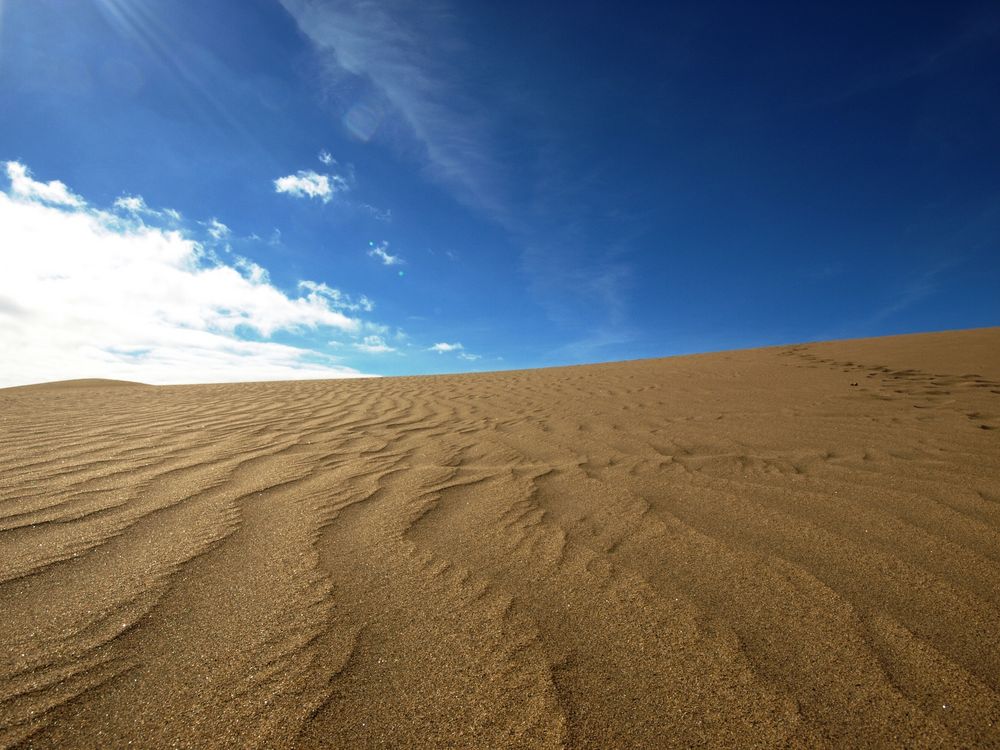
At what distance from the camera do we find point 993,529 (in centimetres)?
203

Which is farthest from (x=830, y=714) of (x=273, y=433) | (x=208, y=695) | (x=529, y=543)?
(x=273, y=433)

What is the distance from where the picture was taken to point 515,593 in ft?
5.52

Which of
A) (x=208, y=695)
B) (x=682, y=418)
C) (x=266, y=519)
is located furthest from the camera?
(x=682, y=418)

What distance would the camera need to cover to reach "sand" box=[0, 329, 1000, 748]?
1137 millimetres

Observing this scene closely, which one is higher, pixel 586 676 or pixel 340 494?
pixel 340 494

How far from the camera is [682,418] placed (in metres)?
A: 4.66

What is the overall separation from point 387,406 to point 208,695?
217 inches

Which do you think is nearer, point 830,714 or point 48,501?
point 830,714

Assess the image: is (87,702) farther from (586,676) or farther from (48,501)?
(48,501)

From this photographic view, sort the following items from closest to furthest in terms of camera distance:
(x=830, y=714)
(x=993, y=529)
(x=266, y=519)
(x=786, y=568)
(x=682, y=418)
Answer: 1. (x=830, y=714)
2. (x=786, y=568)
3. (x=993, y=529)
4. (x=266, y=519)
5. (x=682, y=418)

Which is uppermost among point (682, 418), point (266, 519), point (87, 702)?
point (682, 418)

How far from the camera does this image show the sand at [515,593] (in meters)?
1.14

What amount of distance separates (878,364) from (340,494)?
8931 millimetres

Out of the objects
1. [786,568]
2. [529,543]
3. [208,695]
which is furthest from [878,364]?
[208,695]
